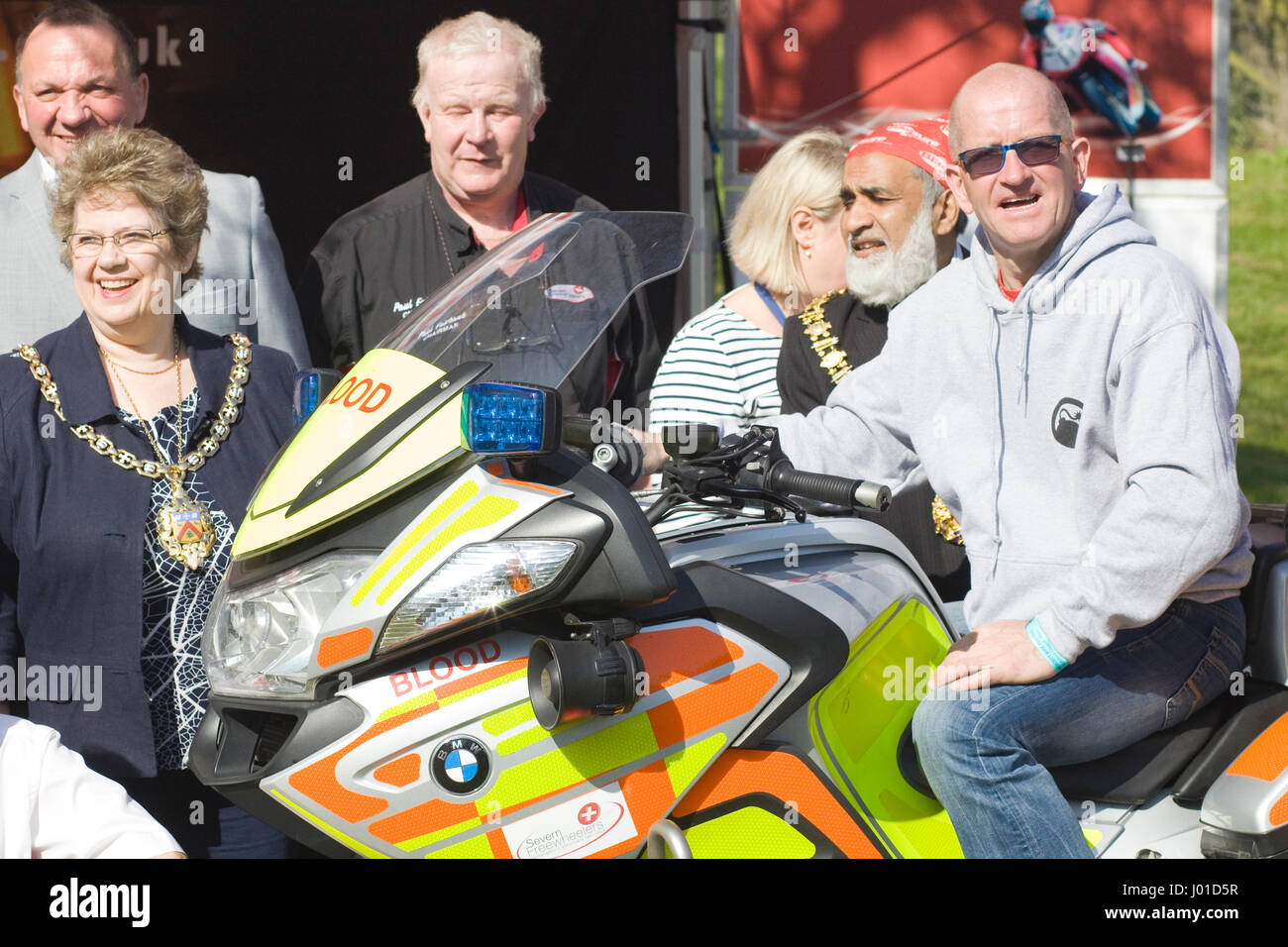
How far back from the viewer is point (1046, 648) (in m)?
2.28

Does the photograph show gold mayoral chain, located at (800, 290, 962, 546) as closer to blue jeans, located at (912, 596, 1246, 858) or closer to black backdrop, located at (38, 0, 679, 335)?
blue jeans, located at (912, 596, 1246, 858)

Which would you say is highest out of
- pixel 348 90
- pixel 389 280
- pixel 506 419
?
pixel 348 90

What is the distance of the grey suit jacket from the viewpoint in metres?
3.54

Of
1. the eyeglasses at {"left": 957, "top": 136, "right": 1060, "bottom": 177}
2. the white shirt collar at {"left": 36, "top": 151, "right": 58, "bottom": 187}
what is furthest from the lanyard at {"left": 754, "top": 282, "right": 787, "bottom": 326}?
the white shirt collar at {"left": 36, "top": 151, "right": 58, "bottom": 187}

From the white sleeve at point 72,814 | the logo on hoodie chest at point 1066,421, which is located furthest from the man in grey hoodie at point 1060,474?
the white sleeve at point 72,814

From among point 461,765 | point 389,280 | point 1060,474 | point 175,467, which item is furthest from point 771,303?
point 461,765

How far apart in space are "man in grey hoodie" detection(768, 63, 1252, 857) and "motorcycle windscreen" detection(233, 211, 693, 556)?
582 mm

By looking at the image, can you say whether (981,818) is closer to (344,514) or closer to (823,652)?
(823,652)

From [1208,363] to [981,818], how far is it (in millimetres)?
803

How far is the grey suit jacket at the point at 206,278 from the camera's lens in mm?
3545

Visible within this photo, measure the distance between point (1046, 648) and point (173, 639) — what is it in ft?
5.40

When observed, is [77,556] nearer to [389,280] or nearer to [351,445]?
[351,445]

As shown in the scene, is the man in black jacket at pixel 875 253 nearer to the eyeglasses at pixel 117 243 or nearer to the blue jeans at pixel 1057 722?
the blue jeans at pixel 1057 722
